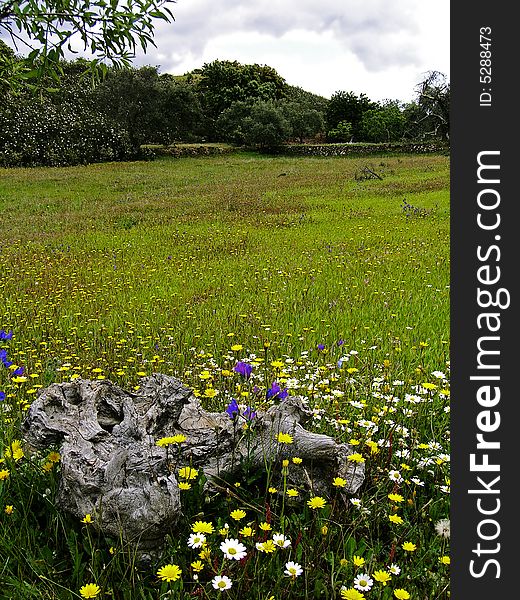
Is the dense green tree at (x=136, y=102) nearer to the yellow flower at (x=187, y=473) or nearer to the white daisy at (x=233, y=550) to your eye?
the yellow flower at (x=187, y=473)

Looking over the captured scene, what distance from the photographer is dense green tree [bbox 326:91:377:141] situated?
74125 mm

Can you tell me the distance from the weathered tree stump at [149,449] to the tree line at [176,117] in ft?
81.1

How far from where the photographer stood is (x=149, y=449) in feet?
7.58

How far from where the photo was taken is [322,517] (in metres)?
2.35

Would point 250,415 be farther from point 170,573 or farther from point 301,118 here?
point 301,118

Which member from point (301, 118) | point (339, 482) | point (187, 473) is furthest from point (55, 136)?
point (339, 482)

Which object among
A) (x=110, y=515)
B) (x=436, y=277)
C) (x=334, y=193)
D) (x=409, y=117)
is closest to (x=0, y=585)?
(x=110, y=515)

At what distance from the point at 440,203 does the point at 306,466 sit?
587 inches

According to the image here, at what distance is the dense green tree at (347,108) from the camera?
74125mm

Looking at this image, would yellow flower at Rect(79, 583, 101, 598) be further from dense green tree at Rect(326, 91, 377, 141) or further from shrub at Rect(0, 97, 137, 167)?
dense green tree at Rect(326, 91, 377, 141)

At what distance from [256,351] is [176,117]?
5173 centimetres

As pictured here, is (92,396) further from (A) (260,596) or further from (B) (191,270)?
(B) (191,270)

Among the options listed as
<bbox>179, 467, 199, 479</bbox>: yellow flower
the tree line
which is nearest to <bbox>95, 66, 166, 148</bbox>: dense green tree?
the tree line

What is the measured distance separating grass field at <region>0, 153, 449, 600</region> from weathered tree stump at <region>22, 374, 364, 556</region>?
11 cm
